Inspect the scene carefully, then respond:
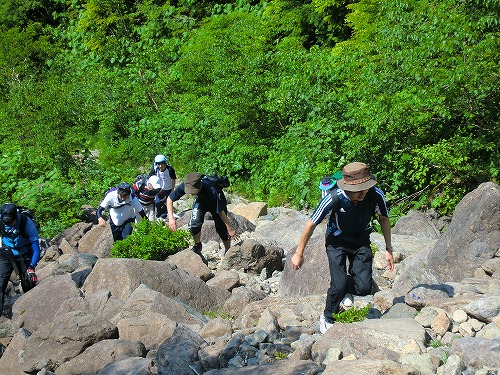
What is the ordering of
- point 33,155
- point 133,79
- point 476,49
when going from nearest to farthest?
1. point 476,49
2. point 33,155
3. point 133,79

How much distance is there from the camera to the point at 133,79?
2778 centimetres

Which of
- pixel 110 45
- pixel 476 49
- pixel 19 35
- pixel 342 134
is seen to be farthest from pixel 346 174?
pixel 19 35

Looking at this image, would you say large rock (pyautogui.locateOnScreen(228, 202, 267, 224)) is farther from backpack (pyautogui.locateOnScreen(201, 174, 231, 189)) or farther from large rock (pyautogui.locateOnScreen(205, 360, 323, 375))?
large rock (pyautogui.locateOnScreen(205, 360, 323, 375))

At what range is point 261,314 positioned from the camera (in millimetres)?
8227

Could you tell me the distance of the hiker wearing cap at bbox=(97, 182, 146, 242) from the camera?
12078 mm

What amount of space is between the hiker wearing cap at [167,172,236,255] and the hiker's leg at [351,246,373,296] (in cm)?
439

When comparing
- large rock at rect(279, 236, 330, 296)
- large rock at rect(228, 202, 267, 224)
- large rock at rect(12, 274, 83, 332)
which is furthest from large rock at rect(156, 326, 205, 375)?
large rock at rect(228, 202, 267, 224)

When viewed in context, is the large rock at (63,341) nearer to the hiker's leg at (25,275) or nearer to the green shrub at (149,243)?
the hiker's leg at (25,275)

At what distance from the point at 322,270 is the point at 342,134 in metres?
6.83

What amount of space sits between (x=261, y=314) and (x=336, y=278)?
1542 millimetres

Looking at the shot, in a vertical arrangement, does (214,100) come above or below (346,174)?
below

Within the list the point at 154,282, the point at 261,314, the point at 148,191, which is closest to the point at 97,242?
the point at 148,191

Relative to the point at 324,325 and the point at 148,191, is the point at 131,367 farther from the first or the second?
the point at 148,191

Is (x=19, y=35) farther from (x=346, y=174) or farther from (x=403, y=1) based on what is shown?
(x=346, y=174)
